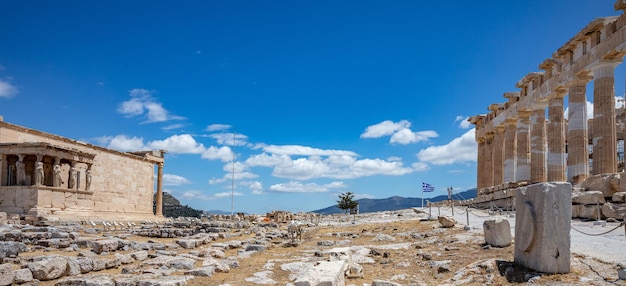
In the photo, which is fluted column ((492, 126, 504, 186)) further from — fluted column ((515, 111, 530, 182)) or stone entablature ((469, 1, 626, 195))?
fluted column ((515, 111, 530, 182))

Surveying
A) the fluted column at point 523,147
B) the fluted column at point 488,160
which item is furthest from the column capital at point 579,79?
the fluted column at point 488,160

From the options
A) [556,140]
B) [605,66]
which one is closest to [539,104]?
[556,140]

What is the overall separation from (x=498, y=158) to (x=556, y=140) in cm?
1018

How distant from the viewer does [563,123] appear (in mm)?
28203

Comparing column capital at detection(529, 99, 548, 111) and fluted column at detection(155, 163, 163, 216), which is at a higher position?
column capital at detection(529, 99, 548, 111)

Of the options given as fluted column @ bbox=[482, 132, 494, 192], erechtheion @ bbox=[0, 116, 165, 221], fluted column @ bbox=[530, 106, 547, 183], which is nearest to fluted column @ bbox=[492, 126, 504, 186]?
fluted column @ bbox=[482, 132, 494, 192]

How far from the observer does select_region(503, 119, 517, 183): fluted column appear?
35.3m

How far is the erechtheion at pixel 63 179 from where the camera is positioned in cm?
2752

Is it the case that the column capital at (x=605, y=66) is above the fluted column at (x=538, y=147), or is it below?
above

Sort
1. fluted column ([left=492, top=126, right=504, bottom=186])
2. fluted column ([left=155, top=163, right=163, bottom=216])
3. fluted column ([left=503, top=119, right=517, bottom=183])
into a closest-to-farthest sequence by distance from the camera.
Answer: fluted column ([left=503, top=119, right=517, bottom=183]), fluted column ([left=492, top=126, right=504, bottom=186]), fluted column ([left=155, top=163, right=163, bottom=216])

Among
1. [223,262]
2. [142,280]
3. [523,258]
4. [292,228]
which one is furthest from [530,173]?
[142,280]

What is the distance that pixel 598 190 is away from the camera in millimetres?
20031

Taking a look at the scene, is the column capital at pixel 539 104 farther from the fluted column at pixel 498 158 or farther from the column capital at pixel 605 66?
the column capital at pixel 605 66

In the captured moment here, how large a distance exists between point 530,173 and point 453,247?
64.9ft
